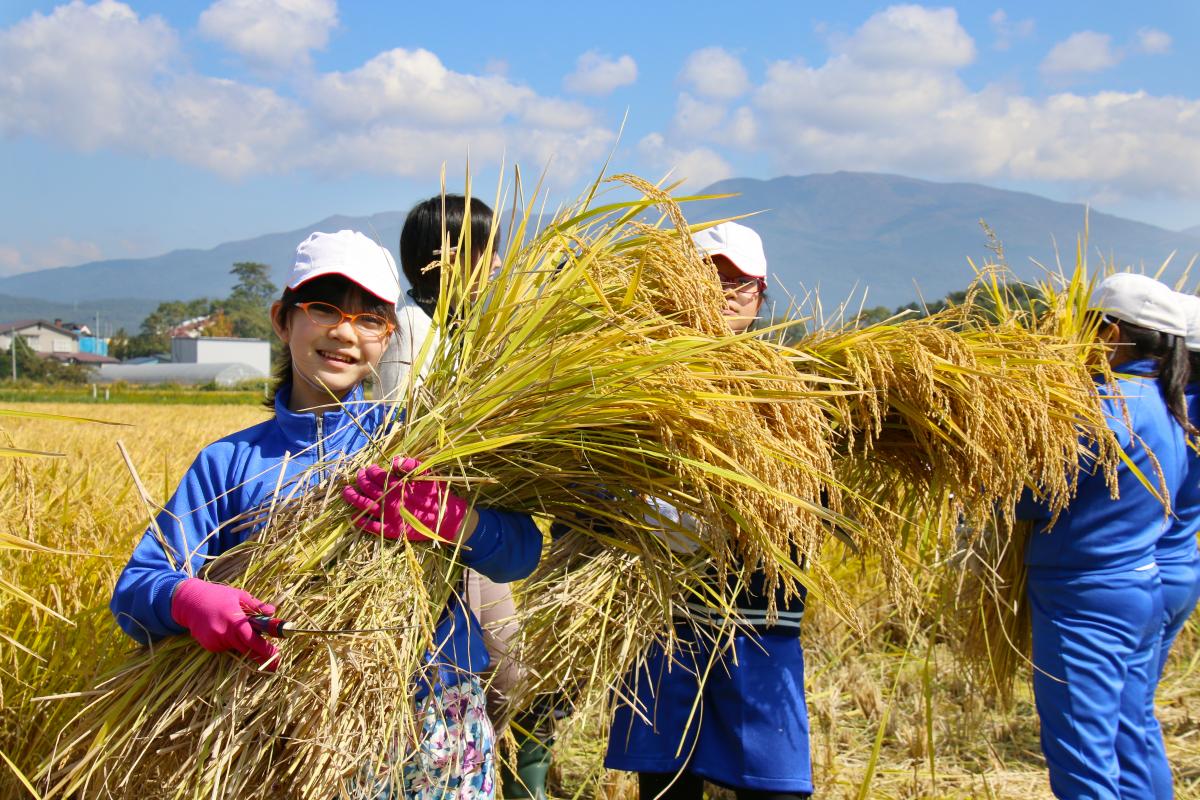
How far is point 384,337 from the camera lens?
1.82 m

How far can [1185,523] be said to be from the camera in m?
2.63

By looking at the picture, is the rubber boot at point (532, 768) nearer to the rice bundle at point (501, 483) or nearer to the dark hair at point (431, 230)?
the rice bundle at point (501, 483)

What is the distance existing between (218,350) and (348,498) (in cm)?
10547

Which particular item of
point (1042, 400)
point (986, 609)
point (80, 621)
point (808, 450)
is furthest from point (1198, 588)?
point (80, 621)

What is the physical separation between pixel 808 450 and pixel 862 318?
0.56m

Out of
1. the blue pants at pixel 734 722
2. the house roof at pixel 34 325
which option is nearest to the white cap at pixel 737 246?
the blue pants at pixel 734 722

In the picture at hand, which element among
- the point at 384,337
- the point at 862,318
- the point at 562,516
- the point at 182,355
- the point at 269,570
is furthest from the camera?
the point at 182,355

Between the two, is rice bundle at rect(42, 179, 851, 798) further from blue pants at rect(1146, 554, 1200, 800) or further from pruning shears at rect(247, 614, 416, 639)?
blue pants at rect(1146, 554, 1200, 800)

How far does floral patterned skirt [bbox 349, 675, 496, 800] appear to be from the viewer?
1.55 metres

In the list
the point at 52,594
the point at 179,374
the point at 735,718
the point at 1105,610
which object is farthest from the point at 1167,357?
the point at 179,374

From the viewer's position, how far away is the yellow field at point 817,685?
2.15 meters

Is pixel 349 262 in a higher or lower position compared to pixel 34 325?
higher

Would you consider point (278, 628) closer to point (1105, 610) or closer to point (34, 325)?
point (1105, 610)

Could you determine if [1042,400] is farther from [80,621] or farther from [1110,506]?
[80,621]
